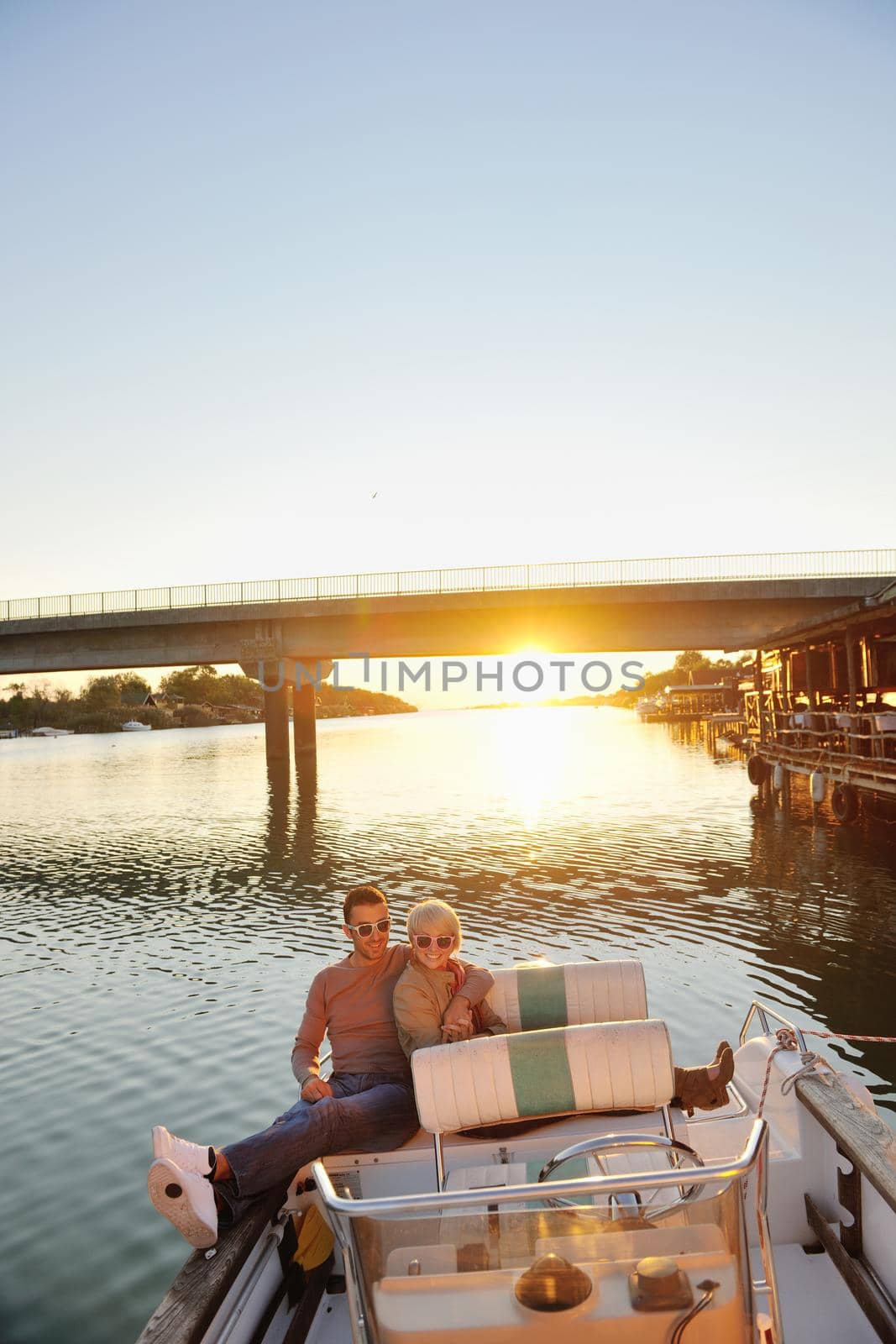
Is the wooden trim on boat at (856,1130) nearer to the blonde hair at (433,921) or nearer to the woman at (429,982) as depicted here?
the woman at (429,982)

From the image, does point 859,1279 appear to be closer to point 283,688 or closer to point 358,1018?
point 358,1018

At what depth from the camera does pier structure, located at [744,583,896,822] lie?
81.1ft

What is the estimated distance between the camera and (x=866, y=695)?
1303 inches

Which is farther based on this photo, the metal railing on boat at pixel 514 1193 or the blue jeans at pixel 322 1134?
the blue jeans at pixel 322 1134

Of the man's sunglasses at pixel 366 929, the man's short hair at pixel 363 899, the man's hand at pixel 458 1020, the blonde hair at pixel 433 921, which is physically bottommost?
the man's hand at pixel 458 1020

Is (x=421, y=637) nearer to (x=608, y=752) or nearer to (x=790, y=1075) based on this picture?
(x=608, y=752)

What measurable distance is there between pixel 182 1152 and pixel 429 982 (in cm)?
188

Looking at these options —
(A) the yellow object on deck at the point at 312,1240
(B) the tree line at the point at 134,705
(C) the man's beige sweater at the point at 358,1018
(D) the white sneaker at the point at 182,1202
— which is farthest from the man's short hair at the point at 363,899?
(B) the tree line at the point at 134,705

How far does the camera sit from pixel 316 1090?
5574mm

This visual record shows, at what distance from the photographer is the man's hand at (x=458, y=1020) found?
19.0 ft

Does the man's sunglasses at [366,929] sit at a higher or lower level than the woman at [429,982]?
higher

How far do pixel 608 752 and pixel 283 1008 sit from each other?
182ft

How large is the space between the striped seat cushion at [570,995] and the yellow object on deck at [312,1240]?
175 centimetres

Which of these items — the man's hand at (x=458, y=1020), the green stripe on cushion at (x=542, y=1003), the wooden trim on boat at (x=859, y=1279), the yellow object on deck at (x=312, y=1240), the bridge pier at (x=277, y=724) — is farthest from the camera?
the bridge pier at (x=277, y=724)
